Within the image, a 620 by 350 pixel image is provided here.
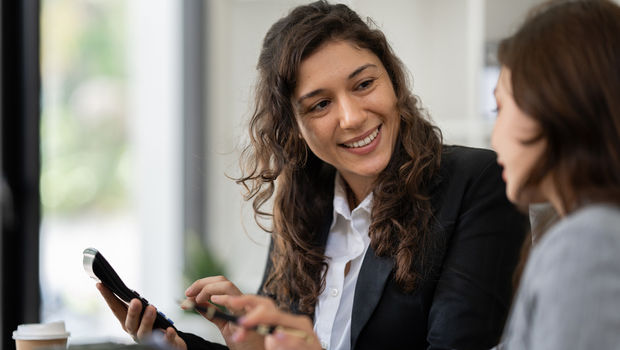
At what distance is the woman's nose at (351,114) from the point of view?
1441 mm

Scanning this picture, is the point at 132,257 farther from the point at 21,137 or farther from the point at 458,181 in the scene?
the point at 458,181

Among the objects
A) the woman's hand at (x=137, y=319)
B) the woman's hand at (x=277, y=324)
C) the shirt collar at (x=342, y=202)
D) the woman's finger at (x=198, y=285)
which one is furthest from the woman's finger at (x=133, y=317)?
the shirt collar at (x=342, y=202)

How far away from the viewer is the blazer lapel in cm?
138

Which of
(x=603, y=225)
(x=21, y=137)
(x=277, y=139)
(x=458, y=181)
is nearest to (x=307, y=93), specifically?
(x=277, y=139)

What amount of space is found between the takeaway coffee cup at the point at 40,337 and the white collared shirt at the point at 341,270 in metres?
0.62

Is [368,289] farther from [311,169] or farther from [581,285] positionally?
[581,285]

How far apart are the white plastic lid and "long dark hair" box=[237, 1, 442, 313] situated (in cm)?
61

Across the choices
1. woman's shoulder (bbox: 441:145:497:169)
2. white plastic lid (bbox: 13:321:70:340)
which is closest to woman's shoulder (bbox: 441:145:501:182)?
woman's shoulder (bbox: 441:145:497:169)

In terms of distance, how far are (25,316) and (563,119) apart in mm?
2962

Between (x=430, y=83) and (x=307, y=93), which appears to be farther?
(x=430, y=83)

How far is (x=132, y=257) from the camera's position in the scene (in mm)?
3777

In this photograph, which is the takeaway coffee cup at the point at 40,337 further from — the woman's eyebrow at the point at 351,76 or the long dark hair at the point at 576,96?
the long dark hair at the point at 576,96

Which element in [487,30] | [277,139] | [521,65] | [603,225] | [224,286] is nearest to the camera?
[603,225]

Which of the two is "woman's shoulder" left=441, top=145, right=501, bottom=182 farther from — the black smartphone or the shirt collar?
the black smartphone
